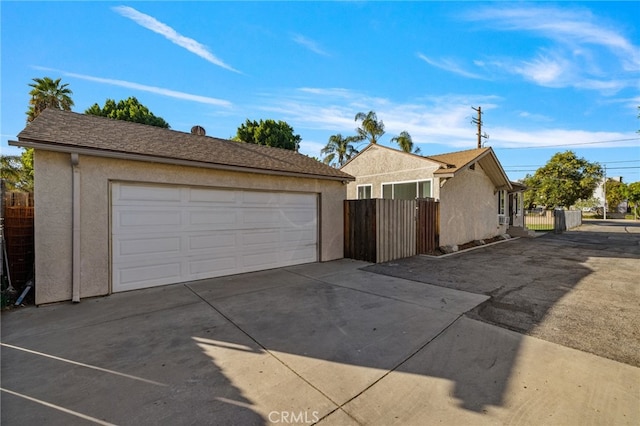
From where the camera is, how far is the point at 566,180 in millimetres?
34344

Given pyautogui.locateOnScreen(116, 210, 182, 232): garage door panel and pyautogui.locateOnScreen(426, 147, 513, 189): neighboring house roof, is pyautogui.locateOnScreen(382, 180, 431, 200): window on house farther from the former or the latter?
pyautogui.locateOnScreen(116, 210, 182, 232): garage door panel

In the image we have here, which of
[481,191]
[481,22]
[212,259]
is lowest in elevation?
[212,259]

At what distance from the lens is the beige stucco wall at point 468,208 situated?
1140 centimetres

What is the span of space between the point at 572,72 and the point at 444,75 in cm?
598

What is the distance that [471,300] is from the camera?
501cm

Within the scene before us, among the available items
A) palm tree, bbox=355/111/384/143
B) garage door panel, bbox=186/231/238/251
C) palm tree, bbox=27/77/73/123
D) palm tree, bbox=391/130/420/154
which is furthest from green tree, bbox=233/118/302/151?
garage door panel, bbox=186/231/238/251

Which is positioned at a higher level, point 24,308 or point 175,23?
point 175,23

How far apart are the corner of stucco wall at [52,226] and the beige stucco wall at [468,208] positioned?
11.4 meters

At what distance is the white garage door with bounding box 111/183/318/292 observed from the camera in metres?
5.62

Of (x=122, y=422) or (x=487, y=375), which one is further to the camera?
(x=487, y=375)

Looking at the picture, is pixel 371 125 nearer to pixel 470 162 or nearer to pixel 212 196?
pixel 470 162

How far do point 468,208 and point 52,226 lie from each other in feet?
47.1

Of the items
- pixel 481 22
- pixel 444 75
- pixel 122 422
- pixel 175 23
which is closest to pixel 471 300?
pixel 122 422

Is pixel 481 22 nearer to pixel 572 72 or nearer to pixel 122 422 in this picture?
pixel 572 72
